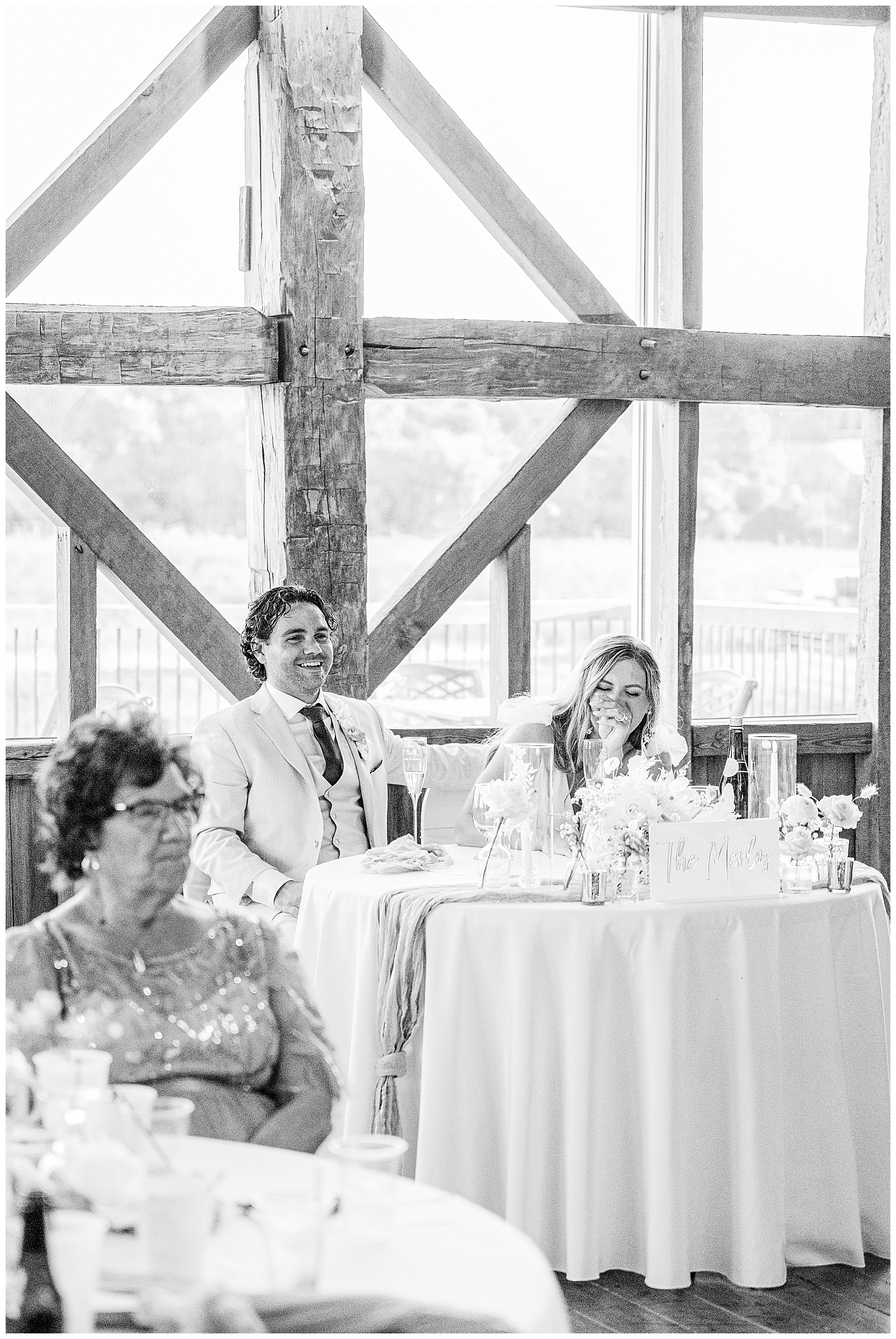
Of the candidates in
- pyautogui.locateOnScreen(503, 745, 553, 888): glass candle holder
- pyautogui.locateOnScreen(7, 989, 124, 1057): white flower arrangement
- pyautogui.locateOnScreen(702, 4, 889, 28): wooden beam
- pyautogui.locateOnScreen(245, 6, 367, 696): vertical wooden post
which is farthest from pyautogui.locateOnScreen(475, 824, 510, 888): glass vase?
pyautogui.locateOnScreen(702, 4, 889, 28): wooden beam

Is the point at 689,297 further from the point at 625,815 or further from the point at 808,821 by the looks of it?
the point at 625,815

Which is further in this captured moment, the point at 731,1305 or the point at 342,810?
the point at 342,810

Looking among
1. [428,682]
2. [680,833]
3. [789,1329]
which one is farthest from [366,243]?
[789,1329]

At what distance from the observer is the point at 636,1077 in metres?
2.92

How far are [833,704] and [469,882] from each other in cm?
304

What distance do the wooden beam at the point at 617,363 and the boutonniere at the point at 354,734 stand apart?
121cm

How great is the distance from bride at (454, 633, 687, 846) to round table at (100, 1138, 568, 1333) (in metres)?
2.31

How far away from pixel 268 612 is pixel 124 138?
1668mm

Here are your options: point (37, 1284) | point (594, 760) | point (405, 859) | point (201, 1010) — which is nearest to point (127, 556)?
point (405, 859)

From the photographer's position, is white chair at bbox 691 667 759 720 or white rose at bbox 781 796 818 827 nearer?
white rose at bbox 781 796 818 827

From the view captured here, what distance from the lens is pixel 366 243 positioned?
201 inches

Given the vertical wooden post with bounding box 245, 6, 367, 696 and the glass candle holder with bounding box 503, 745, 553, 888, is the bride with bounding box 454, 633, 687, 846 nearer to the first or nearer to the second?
the glass candle holder with bounding box 503, 745, 553, 888

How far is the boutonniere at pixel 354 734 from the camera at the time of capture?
4.09 meters

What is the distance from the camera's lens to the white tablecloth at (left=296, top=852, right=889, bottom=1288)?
288 centimetres
